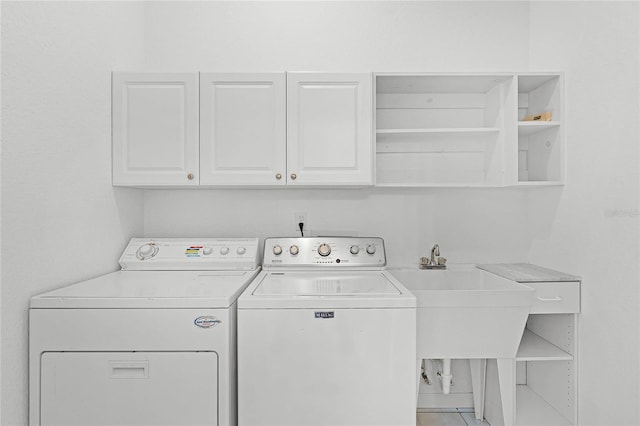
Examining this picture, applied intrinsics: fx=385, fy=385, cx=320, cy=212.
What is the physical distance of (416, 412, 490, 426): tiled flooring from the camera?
7.30ft

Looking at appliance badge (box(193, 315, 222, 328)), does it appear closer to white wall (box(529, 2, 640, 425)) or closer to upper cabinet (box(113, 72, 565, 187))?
upper cabinet (box(113, 72, 565, 187))

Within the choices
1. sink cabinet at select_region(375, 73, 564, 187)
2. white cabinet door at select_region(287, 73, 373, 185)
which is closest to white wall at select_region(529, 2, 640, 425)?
sink cabinet at select_region(375, 73, 564, 187)

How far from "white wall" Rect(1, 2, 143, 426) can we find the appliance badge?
0.63 metres

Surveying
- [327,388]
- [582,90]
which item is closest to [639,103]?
[582,90]

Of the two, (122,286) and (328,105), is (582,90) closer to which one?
(328,105)

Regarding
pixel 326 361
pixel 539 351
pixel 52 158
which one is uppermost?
pixel 52 158

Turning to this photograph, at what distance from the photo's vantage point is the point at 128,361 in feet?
4.58

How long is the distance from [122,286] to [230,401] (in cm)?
68

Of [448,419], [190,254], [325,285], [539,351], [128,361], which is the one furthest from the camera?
[448,419]

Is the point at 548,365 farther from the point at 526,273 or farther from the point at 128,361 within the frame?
the point at 128,361

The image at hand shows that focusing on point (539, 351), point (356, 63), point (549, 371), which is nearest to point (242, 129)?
point (356, 63)

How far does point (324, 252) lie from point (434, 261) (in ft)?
2.27

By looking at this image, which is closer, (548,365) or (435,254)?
(548,365)

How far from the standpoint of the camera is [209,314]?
1410mm
